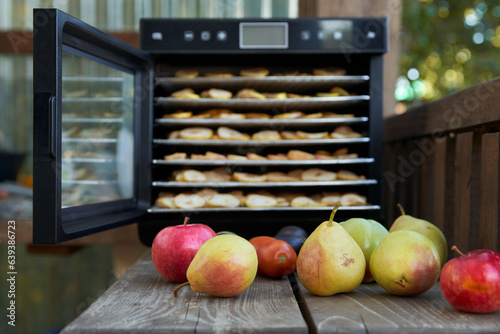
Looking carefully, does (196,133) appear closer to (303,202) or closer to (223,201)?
(223,201)

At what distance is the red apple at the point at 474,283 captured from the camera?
0.92m

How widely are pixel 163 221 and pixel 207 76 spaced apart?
21.0 inches

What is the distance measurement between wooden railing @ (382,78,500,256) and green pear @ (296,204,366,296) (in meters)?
0.44

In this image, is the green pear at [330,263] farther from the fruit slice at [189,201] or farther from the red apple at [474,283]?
the fruit slice at [189,201]

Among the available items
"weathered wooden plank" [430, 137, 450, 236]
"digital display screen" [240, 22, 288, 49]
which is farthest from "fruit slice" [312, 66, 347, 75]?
"weathered wooden plank" [430, 137, 450, 236]

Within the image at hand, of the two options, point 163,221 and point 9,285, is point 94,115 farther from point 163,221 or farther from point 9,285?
point 9,285

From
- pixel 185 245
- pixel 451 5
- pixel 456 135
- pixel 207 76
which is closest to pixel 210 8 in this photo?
pixel 207 76

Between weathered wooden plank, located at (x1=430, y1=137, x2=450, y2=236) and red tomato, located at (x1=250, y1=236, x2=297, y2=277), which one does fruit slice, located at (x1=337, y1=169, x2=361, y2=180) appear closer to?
weathered wooden plank, located at (x1=430, y1=137, x2=450, y2=236)

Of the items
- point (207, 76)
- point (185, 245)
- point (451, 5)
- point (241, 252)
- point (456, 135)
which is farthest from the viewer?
point (451, 5)

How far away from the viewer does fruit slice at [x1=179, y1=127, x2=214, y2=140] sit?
1.74 m

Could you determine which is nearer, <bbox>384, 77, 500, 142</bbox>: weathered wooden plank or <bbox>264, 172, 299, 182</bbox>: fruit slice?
<bbox>384, 77, 500, 142</bbox>: weathered wooden plank

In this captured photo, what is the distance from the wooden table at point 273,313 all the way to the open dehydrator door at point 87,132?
10.9 inches

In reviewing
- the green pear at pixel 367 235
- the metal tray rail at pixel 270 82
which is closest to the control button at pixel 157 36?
the metal tray rail at pixel 270 82

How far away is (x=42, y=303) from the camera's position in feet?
12.5
